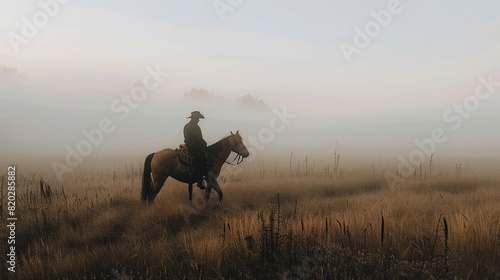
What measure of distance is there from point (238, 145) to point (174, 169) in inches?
68.3

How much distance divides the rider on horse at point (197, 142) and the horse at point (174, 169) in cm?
18

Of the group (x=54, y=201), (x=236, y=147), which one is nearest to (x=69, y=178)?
(x=54, y=201)

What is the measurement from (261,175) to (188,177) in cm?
714

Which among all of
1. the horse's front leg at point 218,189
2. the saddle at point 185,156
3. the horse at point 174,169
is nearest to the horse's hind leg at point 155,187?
the horse at point 174,169

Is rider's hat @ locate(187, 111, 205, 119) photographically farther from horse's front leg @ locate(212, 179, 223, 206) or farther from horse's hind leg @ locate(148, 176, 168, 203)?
horse's hind leg @ locate(148, 176, 168, 203)

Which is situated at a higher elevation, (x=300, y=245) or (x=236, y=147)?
(x=236, y=147)

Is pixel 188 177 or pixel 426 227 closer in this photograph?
pixel 426 227

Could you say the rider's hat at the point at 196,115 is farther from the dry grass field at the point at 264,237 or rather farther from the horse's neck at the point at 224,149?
the dry grass field at the point at 264,237

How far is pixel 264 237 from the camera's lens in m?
3.43

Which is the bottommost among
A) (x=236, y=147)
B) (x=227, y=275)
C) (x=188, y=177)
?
(x=227, y=275)

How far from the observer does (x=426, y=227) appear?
194 inches

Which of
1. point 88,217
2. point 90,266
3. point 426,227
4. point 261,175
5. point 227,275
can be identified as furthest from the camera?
point 261,175

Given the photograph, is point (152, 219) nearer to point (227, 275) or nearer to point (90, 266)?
point (90, 266)

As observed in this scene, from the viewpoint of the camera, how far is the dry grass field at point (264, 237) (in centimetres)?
332
